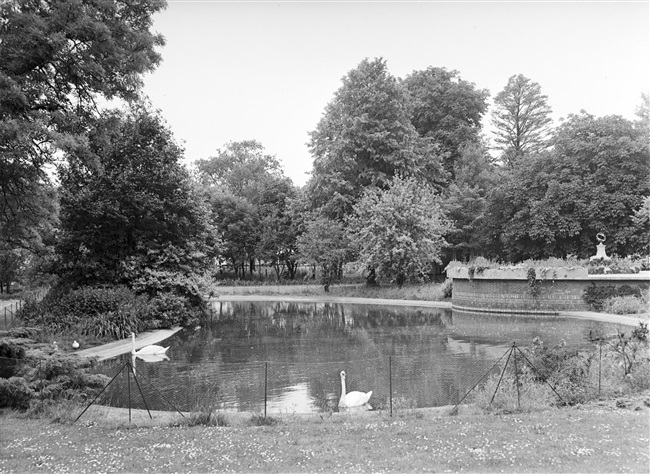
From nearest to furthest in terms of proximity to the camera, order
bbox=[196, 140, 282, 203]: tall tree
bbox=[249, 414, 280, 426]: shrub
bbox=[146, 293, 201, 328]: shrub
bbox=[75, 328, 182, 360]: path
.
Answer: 1. bbox=[249, 414, 280, 426]: shrub
2. bbox=[75, 328, 182, 360]: path
3. bbox=[146, 293, 201, 328]: shrub
4. bbox=[196, 140, 282, 203]: tall tree

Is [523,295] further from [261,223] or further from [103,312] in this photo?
[261,223]

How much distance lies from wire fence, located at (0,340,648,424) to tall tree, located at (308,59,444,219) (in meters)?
26.6

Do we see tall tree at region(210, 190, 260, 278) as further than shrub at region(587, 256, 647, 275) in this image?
Yes

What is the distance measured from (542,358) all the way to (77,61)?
13.1 meters

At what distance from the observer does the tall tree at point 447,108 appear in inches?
1981

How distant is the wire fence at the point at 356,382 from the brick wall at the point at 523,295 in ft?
40.4

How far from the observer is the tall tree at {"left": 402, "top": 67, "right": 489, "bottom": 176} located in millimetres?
50312

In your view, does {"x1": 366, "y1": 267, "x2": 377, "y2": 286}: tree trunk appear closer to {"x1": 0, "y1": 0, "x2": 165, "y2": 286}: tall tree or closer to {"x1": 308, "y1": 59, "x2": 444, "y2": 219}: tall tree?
{"x1": 308, "y1": 59, "x2": 444, "y2": 219}: tall tree

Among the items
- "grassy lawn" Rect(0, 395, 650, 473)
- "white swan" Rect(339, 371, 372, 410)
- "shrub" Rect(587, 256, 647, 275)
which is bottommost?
"white swan" Rect(339, 371, 372, 410)

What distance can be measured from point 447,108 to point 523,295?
2801 cm

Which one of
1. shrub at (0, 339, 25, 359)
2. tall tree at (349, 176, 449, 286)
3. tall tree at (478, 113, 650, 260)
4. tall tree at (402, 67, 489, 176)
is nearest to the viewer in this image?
shrub at (0, 339, 25, 359)

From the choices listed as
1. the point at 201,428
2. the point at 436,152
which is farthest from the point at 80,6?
the point at 436,152

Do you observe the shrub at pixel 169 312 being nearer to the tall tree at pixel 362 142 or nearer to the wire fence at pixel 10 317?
the wire fence at pixel 10 317

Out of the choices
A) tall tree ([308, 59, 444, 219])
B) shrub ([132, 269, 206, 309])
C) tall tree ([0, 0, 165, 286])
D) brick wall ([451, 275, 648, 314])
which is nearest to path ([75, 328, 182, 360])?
shrub ([132, 269, 206, 309])
